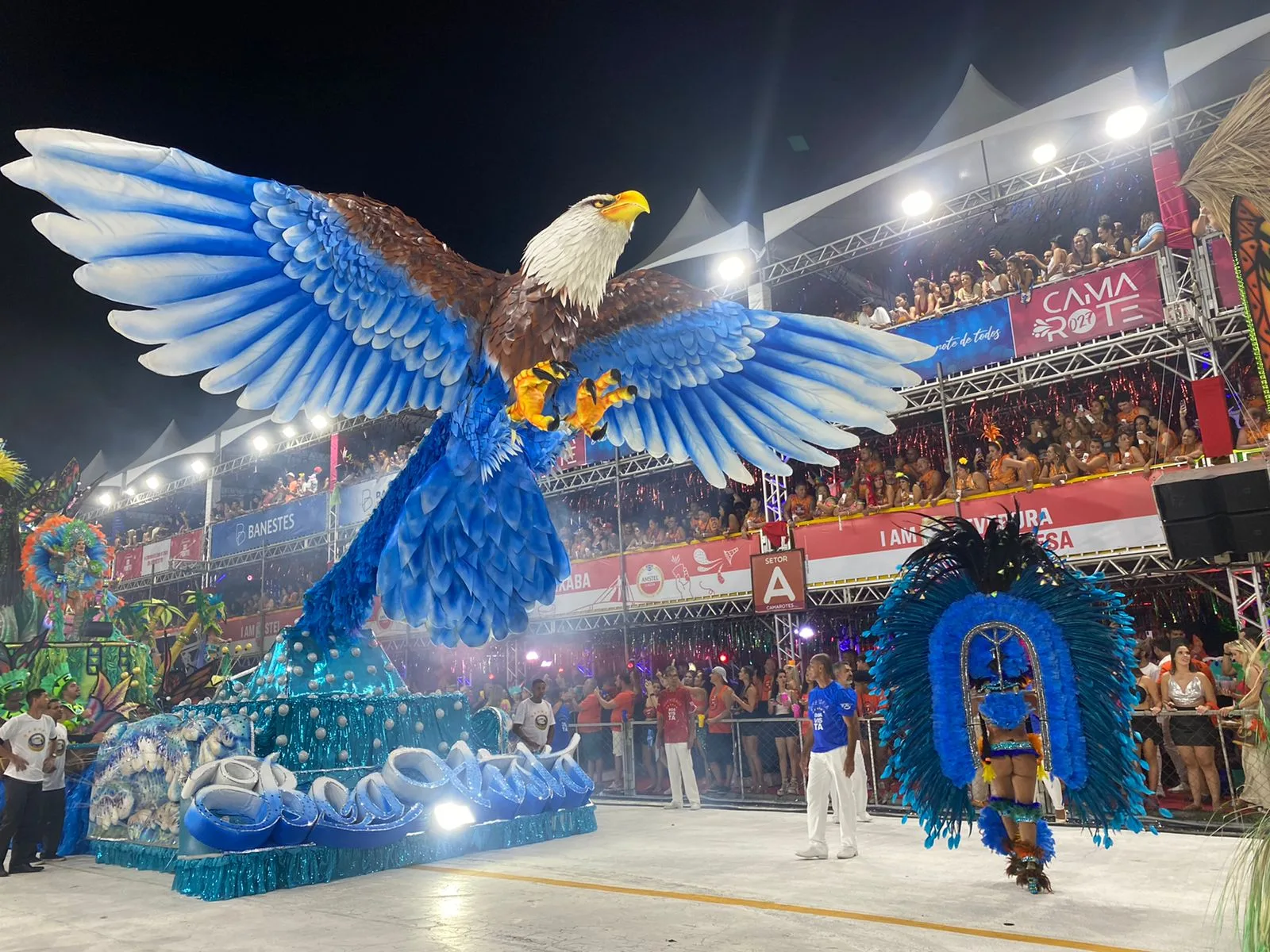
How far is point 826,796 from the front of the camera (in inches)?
259

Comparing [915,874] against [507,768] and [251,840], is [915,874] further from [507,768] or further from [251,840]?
[251,840]

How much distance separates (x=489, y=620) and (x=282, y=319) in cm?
165

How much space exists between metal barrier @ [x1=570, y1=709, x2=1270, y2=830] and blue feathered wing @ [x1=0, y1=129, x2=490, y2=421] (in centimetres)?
623

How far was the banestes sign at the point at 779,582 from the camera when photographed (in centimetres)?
1109

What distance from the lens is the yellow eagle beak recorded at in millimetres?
4043

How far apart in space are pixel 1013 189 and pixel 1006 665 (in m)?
7.65

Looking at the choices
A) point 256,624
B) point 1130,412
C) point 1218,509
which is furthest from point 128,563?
point 1218,509

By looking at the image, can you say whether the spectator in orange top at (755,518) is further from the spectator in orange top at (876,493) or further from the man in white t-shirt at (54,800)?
the man in white t-shirt at (54,800)

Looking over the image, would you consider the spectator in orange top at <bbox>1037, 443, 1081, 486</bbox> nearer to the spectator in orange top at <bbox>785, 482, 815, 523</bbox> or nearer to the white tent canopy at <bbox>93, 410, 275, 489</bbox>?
the spectator in orange top at <bbox>785, 482, 815, 523</bbox>

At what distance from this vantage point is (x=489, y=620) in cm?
406

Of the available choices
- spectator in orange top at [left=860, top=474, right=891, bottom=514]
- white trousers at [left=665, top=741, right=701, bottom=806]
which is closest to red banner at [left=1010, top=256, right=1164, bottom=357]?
spectator in orange top at [left=860, top=474, right=891, bottom=514]

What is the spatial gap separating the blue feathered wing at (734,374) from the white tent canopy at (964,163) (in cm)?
792

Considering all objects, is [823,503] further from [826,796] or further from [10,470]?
[10,470]

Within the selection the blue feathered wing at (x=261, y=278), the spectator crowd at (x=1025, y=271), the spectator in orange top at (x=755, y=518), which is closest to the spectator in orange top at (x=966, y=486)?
the spectator crowd at (x=1025, y=271)
